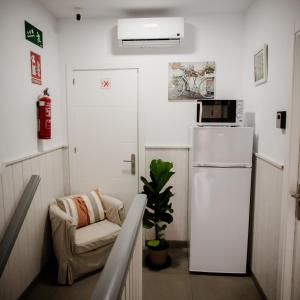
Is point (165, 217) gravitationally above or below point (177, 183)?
below

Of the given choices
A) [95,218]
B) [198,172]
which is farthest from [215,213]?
[95,218]

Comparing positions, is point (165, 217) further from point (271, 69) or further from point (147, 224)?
point (271, 69)

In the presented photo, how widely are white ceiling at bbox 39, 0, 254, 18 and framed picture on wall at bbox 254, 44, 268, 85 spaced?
25.3 inches

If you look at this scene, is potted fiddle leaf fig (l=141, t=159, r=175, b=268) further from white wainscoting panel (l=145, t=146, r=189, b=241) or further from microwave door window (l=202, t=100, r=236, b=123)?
microwave door window (l=202, t=100, r=236, b=123)

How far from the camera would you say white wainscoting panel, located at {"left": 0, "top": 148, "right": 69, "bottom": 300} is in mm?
2160

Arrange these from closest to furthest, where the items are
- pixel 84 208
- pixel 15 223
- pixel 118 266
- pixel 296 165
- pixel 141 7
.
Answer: pixel 118 266, pixel 296 165, pixel 15 223, pixel 141 7, pixel 84 208

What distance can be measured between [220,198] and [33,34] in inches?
95.0

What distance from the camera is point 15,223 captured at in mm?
2127

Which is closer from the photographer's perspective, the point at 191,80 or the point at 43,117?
the point at 43,117

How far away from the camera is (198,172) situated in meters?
2.70

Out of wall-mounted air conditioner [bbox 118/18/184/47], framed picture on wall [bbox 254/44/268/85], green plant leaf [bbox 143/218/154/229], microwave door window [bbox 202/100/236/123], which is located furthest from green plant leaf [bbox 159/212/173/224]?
wall-mounted air conditioner [bbox 118/18/184/47]

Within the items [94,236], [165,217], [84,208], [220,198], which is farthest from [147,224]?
[220,198]

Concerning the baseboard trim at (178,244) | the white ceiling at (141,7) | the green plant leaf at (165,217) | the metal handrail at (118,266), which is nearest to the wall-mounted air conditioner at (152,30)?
the white ceiling at (141,7)

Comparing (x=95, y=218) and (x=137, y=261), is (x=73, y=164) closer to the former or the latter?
(x=95, y=218)
